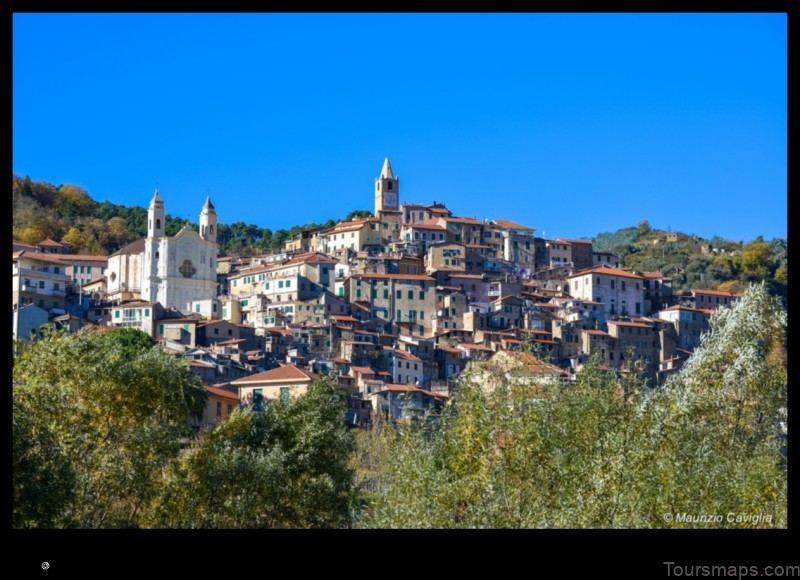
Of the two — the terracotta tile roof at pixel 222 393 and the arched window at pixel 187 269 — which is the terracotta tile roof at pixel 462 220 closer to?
the arched window at pixel 187 269

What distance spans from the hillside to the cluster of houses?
5370mm

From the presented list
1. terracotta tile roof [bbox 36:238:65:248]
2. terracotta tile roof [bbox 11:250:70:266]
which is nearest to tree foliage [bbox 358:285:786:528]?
terracotta tile roof [bbox 11:250:70:266]

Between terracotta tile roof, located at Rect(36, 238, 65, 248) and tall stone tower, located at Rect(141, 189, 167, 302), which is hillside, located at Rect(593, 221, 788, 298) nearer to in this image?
tall stone tower, located at Rect(141, 189, 167, 302)

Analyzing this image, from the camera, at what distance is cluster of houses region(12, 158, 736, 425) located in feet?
192

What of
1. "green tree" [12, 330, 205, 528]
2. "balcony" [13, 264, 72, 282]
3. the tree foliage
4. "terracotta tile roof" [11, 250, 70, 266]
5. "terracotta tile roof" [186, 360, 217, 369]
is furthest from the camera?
"terracotta tile roof" [11, 250, 70, 266]

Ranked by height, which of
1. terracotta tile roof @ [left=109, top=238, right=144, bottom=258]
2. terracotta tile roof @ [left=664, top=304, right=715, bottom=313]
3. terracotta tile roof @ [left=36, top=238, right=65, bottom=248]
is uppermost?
terracotta tile roof @ [left=36, top=238, right=65, bottom=248]

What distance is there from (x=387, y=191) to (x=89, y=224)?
1947 centimetres

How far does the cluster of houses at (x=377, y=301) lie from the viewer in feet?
192

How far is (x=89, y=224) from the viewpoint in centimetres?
8775

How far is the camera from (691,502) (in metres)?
15.5

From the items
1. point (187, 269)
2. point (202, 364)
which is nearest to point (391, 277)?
point (187, 269)

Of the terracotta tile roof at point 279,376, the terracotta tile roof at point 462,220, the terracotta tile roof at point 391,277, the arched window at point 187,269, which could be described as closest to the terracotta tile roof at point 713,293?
the terracotta tile roof at point 462,220

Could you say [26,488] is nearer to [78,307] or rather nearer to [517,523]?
[517,523]
